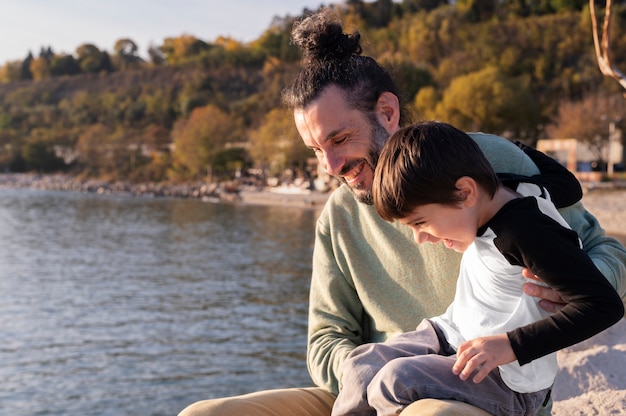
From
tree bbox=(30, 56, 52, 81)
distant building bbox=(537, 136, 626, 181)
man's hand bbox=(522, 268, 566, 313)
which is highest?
tree bbox=(30, 56, 52, 81)

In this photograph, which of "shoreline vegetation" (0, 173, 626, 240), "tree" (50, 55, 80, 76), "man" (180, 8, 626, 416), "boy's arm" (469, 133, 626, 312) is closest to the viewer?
"boy's arm" (469, 133, 626, 312)

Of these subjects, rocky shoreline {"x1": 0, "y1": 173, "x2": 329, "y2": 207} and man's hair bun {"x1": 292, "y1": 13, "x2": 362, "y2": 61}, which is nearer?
man's hair bun {"x1": 292, "y1": 13, "x2": 362, "y2": 61}

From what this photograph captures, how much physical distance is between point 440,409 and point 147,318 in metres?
12.7

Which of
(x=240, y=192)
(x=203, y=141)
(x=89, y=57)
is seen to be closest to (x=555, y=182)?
(x=240, y=192)

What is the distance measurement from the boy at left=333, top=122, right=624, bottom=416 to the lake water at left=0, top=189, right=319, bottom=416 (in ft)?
24.7

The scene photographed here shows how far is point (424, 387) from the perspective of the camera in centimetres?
173

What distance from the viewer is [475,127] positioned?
4675 cm

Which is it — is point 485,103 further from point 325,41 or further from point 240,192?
point 325,41

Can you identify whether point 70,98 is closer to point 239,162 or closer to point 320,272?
point 239,162

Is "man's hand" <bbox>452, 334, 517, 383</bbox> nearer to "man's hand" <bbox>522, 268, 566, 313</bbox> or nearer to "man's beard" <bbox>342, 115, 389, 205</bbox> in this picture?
"man's hand" <bbox>522, 268, 566, 313</bbox>

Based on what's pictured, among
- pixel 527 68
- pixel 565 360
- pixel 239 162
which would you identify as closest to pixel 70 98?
pixel 239 162

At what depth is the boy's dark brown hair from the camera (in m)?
1.66

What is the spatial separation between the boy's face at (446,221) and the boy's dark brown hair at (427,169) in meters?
0.02

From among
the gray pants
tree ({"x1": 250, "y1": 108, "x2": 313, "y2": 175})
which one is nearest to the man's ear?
the gray pants
